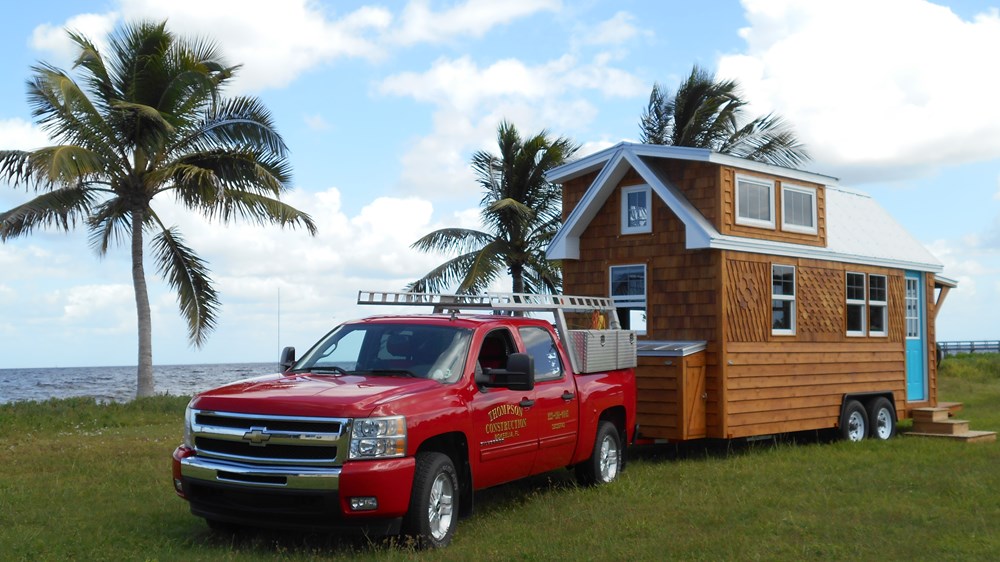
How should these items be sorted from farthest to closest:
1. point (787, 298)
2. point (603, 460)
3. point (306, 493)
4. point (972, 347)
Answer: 1. point (972, 347)
2. point (787, 298)
3. point (603, 460)
4. point (306, 493)

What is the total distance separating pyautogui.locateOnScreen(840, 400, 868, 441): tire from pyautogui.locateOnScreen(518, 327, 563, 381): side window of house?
7.56m

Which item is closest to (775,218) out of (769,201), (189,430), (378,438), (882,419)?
(769,201)

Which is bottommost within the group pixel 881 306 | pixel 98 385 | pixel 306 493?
pixel 98 385

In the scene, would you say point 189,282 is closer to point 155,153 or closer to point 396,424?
point 155,153

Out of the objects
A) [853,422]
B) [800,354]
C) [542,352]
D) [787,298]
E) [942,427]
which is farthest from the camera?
[942,427]

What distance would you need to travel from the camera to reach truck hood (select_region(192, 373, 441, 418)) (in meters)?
7.44

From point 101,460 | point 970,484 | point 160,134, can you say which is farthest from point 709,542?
point 160,134

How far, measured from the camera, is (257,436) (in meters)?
7.53

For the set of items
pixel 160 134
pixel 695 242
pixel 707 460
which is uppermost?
pixel 160 134

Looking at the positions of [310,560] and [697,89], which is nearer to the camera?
[310,560]

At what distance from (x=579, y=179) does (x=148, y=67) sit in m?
11.1

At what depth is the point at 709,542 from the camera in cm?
812

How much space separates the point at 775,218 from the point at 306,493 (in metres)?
10.2

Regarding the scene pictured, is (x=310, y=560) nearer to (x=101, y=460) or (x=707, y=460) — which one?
(x=101, y=460)
